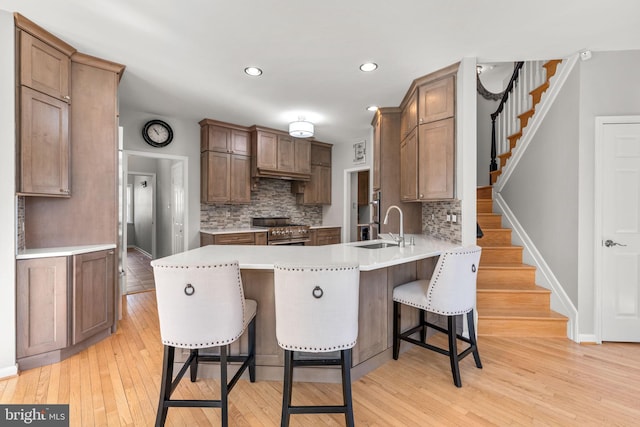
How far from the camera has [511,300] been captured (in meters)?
3.01

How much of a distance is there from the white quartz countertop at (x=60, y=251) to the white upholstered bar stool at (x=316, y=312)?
201 cm

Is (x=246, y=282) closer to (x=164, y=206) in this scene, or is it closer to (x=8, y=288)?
(x=8, y=288)

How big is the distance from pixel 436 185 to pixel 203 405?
261 cm

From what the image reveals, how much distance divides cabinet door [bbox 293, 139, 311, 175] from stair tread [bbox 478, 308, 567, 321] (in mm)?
3766

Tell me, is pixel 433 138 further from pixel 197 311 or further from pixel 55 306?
pixel 55 306

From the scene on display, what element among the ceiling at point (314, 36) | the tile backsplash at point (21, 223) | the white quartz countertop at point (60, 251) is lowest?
the white quartz countertop at point (60, 251)

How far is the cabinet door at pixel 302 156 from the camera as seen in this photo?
5.51 meters

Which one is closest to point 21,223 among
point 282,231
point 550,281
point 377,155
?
point 282,231

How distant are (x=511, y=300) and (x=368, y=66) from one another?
273 cm

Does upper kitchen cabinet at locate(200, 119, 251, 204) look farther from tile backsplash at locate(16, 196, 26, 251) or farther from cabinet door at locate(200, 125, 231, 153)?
tile backsplash at locate(16, 196, 26, 251)

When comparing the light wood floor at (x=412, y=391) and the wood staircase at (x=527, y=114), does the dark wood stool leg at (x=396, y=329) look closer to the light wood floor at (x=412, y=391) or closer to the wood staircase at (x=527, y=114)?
the light wood floor at (x=412, y=391)

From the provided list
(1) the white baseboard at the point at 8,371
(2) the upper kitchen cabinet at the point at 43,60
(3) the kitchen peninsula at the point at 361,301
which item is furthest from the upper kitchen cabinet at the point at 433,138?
(1) the white baseboard at the point at 8,371

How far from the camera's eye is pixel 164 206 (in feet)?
20.8

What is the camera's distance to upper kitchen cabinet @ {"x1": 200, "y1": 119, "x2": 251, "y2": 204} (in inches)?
183
